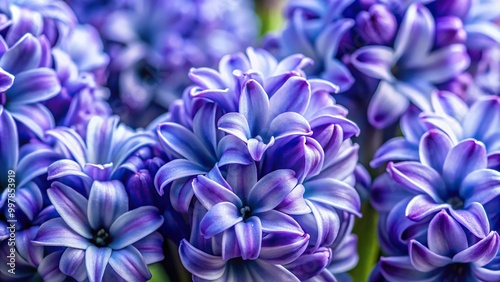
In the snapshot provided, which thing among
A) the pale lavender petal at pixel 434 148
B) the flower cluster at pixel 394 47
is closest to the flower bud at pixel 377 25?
the flower cluster at pixel 394 47

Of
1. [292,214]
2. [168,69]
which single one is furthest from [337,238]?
[168,69]

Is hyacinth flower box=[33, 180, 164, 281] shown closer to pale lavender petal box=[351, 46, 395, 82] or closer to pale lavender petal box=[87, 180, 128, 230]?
pale lavender petal box=[87, 180, 128, 230]

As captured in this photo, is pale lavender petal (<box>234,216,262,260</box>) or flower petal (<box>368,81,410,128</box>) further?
flower petal (<box>368,81,410,128</box>)

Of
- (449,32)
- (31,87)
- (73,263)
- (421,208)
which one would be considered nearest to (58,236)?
(73,263)

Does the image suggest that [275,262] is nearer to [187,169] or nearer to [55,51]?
[187,169]

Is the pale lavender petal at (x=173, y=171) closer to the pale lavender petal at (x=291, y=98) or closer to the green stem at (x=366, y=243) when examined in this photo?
the pale lavender petal at (x=291, y=98)

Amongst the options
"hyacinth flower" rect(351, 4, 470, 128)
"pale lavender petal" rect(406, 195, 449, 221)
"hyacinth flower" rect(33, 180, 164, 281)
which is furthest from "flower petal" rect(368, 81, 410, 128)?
"hyacinth flower" rect(33, 180, 164, 281)
